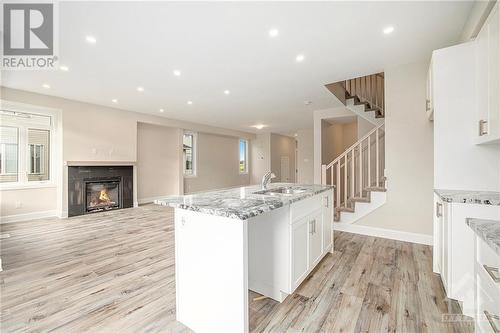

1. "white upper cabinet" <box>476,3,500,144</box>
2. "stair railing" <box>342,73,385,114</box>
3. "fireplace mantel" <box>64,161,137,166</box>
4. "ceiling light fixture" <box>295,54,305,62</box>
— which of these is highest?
"stair railing" <box>342,73,385,114</box>

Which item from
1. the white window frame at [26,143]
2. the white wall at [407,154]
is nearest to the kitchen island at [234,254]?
the white wall at [407,154]

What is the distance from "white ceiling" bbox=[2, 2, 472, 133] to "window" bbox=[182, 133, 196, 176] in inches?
139

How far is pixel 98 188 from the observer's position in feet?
18.9

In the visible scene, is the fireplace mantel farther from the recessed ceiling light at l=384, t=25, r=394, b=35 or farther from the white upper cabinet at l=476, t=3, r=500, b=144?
the white upper cabinet at l=476, t=3, r=500, b=144

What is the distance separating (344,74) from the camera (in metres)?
3.85

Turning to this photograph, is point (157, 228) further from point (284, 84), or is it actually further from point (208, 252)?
point (284, 84)

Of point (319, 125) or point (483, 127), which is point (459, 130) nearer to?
point (483, 127)

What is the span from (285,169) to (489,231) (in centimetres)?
1088

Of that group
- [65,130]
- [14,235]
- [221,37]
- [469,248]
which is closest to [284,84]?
[221,37]

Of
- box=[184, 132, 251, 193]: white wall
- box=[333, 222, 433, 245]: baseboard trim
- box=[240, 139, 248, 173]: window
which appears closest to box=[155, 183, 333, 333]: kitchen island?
box=[333, 222, 433, 245]: baseboard trim

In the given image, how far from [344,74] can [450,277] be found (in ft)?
10.6

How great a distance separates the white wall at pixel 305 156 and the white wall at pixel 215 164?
9.78 feet

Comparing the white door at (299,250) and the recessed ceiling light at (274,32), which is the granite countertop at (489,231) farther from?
the recessed ceiling light at (274,32)

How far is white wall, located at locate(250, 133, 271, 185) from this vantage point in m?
10.7
